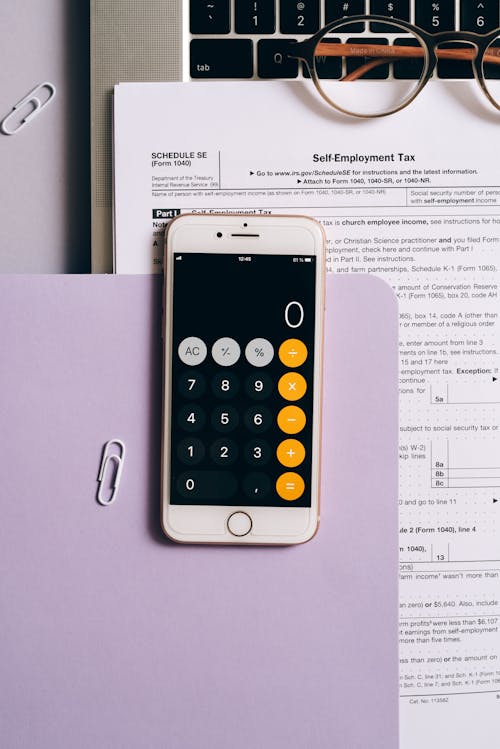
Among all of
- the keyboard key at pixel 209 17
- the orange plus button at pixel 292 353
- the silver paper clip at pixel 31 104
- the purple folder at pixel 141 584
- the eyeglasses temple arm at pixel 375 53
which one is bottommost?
the purple folder at pixel 141 584

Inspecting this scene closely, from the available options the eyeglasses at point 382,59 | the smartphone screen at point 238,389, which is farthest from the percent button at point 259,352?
the eyeglasses at point 382,59

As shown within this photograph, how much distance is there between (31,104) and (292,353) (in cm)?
25

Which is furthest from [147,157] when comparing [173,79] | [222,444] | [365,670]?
[365,670]

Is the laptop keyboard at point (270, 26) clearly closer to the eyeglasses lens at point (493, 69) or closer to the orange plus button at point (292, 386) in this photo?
the eyeglasses lens at point (493, 69)

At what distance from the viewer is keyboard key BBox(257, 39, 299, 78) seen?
1.23ft

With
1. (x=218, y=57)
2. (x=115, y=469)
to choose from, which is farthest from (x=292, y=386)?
(x=218, y=57)

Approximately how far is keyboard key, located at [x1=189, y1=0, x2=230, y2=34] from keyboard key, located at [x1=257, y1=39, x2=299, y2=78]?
0.09 ft

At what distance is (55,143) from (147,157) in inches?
3.0

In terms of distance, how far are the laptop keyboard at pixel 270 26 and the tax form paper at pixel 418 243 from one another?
0.05ft

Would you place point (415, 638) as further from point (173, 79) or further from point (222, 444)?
point (173, 79)

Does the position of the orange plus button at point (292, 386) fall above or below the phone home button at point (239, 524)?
above

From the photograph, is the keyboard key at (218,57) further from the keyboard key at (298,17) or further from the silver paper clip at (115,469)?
the silver paper clip at (115,469)

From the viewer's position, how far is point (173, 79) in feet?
1.22

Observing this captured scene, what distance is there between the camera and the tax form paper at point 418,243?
1.22 feet
